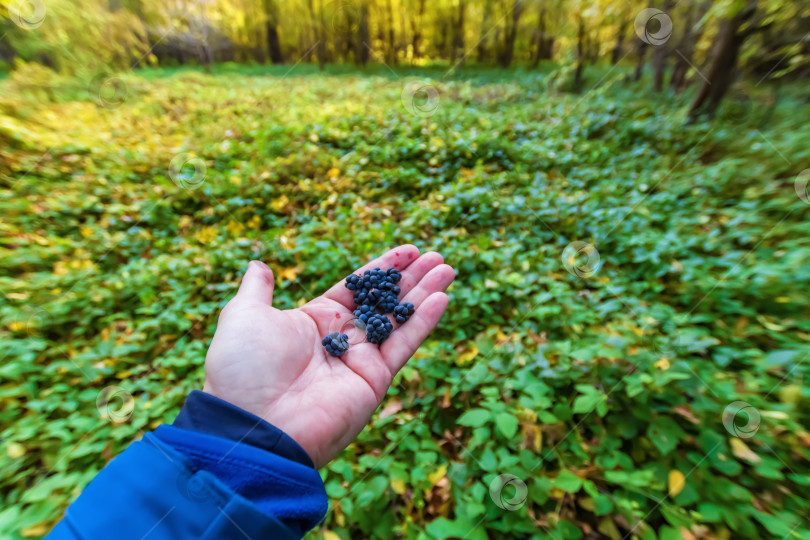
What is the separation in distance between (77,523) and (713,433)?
2.72m

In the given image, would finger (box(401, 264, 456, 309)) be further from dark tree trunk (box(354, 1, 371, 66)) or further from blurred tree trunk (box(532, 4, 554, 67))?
blurred tree trunk (box(532, 4, 554, 67))

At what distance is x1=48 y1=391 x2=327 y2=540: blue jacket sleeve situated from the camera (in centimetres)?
121

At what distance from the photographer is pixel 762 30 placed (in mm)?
5387

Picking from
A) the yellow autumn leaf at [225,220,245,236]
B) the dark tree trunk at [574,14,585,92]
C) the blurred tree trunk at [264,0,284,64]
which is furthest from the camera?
the blurred tree trunk at [264,0,284,64]

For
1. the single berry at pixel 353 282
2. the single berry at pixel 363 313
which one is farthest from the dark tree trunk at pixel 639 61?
the single berry at pixel 363 313

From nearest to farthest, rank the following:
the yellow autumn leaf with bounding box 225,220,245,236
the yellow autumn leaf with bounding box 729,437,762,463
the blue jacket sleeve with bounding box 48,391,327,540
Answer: the blue jacket sleeve with bounding box 48,391,327,540 < the yellow autumn leaf with bounding box 729,437,762,463 < the yellow autumn leaf with bounding box 225,220,245,236

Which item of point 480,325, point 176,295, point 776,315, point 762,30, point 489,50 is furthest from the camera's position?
point 489,50

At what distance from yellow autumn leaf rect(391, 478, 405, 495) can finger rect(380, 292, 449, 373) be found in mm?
629

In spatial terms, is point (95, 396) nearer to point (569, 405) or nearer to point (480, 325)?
point (480, 325)

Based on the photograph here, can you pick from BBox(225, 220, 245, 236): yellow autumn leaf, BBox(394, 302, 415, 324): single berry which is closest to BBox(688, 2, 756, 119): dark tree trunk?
BBox(394, 302, 415, 324): single berry

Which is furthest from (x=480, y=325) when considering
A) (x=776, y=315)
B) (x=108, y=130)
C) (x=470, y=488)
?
(x=108, y=130)

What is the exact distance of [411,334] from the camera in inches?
91.5
